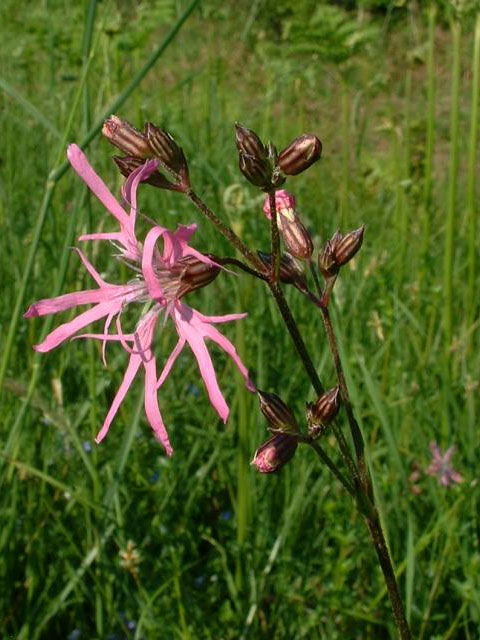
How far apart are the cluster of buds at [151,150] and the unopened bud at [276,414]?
8.3 inches

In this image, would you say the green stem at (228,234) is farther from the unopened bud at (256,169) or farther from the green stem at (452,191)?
the green stem at (452,191)

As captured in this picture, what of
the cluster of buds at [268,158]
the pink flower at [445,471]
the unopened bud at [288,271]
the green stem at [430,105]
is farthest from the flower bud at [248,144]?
the green stem at [430,105]

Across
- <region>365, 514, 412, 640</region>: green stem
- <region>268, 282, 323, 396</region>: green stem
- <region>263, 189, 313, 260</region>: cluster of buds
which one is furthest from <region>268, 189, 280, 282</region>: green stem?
<region>365, 514, 412, 640</region>: green stem

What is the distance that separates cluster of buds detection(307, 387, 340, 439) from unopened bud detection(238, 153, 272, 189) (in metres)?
0.20

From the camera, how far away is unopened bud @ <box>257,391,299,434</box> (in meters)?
0.82

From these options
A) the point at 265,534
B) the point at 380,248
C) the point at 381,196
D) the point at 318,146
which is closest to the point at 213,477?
the point at 265,534

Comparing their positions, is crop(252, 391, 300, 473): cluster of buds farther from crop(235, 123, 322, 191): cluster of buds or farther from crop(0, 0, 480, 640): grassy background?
crop(0, 0, 480, 640): grassy background

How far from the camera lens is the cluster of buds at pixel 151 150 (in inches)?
31.1

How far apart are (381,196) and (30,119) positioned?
1.36 meters

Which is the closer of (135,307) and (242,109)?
(135,307)

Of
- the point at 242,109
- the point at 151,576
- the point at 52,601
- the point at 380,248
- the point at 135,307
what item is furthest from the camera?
the point at 242,109

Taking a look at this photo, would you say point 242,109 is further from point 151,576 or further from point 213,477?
point 151,576

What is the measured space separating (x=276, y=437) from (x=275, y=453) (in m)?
0.02

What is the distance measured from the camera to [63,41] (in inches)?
104
